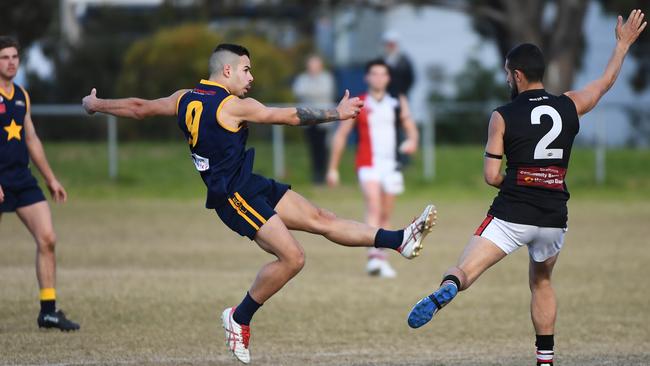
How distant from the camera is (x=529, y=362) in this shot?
8766 mm

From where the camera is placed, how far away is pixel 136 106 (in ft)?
28.2

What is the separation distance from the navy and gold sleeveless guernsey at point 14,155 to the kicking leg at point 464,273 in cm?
438

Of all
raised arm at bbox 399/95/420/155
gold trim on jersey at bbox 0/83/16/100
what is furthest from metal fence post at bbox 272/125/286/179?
gold trim on jersey at bbox 0/83/16/100

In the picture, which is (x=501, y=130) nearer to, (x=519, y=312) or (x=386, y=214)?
(x=519, y=312)

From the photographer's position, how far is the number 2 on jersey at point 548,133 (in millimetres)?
7602

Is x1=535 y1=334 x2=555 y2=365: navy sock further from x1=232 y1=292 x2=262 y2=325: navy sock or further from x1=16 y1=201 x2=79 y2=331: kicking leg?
x1=16 y1=201 x2=79 y2=331: kicking leg

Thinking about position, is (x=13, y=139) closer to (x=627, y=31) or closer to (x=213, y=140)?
(x=213, y=140)

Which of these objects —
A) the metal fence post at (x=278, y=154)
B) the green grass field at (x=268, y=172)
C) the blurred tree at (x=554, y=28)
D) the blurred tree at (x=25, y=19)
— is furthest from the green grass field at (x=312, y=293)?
the blurred tree at (x=25, y=19)

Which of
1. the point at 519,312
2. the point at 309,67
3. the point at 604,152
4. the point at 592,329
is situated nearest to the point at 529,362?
the point at 592,329

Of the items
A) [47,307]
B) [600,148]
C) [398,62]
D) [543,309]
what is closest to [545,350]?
[543,309]

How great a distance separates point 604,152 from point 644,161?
3.63ft

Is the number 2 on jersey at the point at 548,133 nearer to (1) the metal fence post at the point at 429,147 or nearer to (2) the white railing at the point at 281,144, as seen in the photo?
(2) the white railing at the point at 281,144

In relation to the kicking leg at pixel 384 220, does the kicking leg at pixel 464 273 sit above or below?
above

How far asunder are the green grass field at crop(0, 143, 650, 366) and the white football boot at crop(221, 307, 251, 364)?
480 millimetres
